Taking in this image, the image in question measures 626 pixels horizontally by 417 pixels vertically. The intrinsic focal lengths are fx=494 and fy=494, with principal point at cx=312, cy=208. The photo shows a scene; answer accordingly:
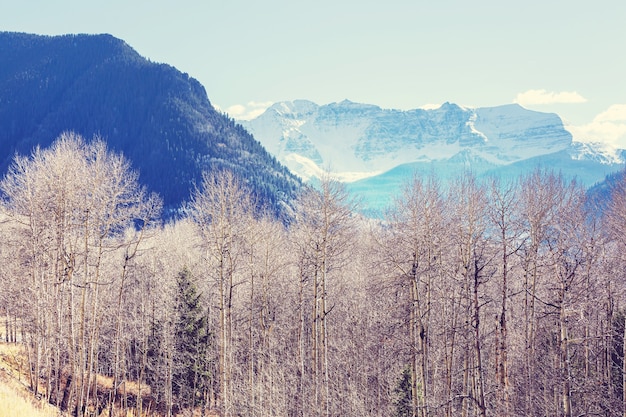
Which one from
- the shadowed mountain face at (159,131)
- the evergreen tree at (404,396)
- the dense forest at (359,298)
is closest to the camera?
the dense forest at (359,298)

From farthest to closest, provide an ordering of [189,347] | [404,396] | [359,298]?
1. [359,298]
2. [189,347]
3. [404,396]

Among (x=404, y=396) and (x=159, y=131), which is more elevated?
(x=159, y=131)

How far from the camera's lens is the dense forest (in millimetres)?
23203

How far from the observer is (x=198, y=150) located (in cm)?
15962

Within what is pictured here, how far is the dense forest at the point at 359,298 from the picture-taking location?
76.1 ft

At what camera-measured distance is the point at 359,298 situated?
133 feet

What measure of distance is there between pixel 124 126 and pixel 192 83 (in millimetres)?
30044

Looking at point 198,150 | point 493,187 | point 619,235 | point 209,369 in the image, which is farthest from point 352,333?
point 198,150

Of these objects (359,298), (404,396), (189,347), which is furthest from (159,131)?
(404,396)

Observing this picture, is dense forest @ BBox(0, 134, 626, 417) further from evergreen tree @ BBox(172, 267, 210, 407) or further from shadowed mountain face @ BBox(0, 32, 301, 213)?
shadowed mountain face @ BBox(0, 32, 301, 213)

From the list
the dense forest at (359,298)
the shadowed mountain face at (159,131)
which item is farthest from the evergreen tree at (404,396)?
the shadowed mountain face at (159,131)

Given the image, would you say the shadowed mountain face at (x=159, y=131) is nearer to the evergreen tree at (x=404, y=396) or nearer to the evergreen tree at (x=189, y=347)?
the evergreen tree at (x=189, y=347)

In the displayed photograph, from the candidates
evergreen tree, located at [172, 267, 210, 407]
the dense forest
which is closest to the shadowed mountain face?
evergreen tree, located at [172, 267, 210, 407]

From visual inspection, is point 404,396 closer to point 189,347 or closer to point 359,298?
point 359,298
